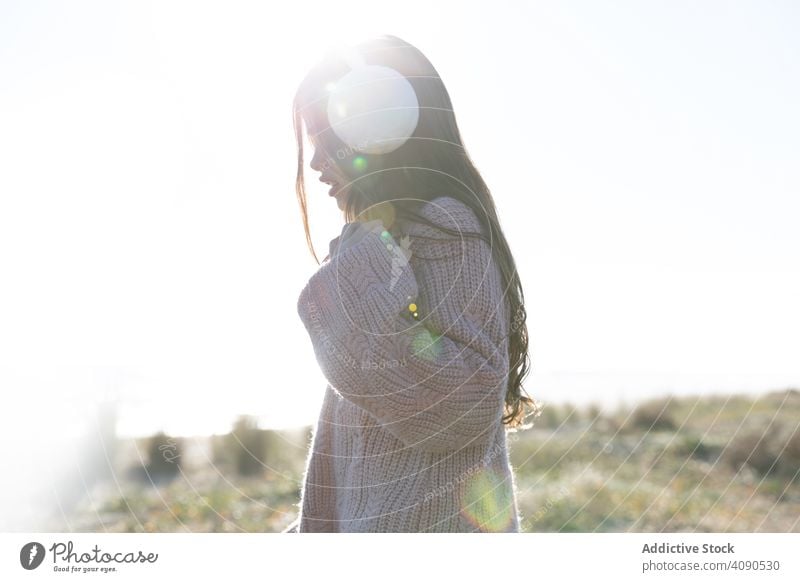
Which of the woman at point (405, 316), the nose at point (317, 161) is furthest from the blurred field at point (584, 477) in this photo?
the nose at point (317, 161)

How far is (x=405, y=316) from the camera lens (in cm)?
114

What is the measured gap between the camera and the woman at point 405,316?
1107 millimetres

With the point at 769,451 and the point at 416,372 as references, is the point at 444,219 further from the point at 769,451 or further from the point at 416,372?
the point at 769,451

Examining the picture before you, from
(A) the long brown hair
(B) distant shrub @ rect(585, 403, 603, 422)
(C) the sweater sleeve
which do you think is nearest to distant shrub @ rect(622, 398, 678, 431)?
(B) distant shrub @ rect(585, 403, 603, 422)

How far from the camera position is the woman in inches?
43.6

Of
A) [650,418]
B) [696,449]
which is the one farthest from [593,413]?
[696,449]

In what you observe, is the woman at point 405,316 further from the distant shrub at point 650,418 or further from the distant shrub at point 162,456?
the distant shrub at point 650,418

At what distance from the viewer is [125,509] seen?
4301mm

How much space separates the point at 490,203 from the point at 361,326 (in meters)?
0.31
